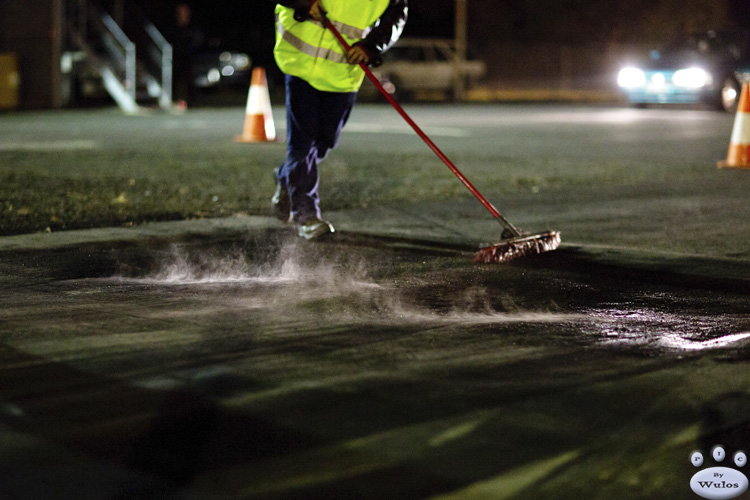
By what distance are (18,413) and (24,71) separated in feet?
67.5

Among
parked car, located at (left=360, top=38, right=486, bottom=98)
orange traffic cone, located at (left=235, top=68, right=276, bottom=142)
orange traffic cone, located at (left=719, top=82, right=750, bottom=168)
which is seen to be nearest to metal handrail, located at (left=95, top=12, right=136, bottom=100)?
parked car, located at (left=360, top=38, right=486, bottom=98)

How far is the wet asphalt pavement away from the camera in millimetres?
2789

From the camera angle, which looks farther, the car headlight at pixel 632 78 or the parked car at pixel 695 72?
the car headlight at pixel 632 78

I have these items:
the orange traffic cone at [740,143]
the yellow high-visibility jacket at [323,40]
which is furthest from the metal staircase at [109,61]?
the yellow high-visibility jacket at [323,40]

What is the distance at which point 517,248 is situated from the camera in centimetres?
567

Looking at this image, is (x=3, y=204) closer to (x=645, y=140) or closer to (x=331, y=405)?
(x=331, y=405)

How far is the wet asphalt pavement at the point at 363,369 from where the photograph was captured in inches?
110

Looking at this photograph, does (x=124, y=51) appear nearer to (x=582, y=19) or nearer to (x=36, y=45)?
(x=36, y=45)

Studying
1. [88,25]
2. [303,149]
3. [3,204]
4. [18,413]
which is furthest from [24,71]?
[18,413]

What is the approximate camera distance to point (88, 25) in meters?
23.6

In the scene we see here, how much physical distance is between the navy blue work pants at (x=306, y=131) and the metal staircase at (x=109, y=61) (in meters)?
15.2

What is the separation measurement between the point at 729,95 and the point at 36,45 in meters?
13.0

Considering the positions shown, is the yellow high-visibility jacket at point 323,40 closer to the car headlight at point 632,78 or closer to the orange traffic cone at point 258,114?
the orange traffic cone at point 258,114

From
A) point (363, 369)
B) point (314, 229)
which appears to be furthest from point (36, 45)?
point (363, 369)
